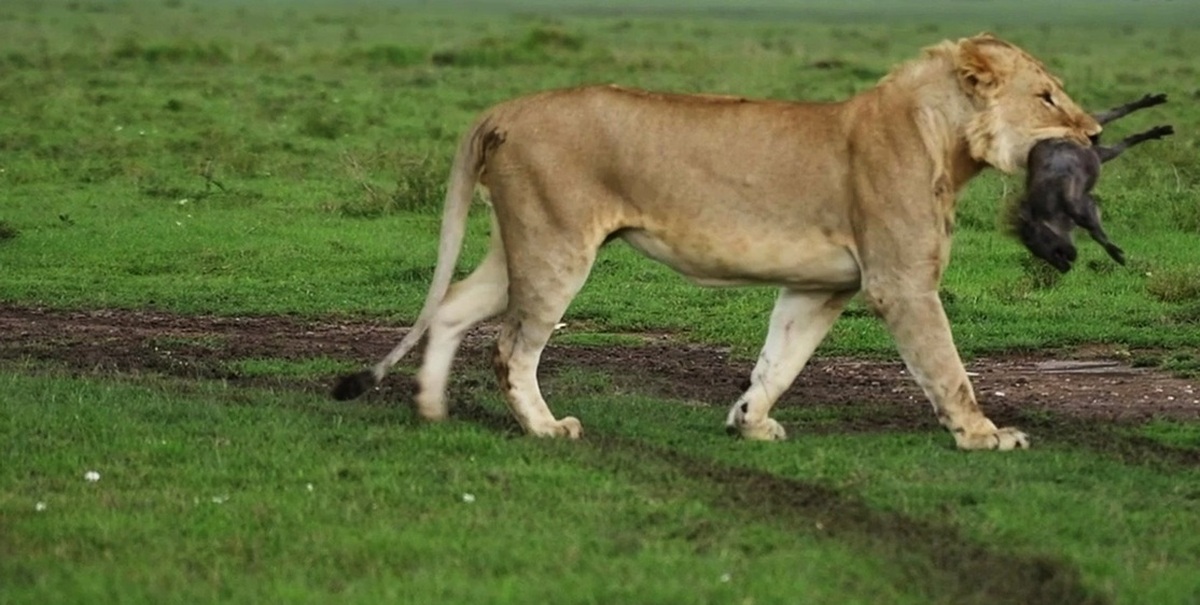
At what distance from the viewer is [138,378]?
8.97 meters

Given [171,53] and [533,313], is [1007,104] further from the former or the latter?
[171,53]

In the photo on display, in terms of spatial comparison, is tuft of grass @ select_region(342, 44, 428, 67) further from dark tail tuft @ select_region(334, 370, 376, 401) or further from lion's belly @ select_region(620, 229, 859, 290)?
lion's belly @ select_region(620, 229, 859, 290)

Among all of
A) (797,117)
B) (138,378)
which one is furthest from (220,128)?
(797,117)

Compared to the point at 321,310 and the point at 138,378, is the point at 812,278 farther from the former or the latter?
the point at 321,310

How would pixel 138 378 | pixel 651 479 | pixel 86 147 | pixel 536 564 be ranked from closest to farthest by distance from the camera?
pixel 536 564, pixel 651 479, pixel 138 378, pixel 86 147

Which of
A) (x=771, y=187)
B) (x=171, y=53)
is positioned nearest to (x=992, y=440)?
(x=771, y=187)

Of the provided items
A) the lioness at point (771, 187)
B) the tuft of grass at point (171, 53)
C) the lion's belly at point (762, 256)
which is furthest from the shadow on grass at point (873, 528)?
the tuft of grass at point (171, 53)

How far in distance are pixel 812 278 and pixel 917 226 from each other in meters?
0.42

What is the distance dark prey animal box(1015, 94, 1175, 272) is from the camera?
7555mm

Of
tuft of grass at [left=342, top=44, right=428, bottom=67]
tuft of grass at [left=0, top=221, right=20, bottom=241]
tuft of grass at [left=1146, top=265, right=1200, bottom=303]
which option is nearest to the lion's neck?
tuft of grass at [left=1146, top=265, right=1200, bottom=303]

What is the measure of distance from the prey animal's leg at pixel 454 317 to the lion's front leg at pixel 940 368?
1.36 m

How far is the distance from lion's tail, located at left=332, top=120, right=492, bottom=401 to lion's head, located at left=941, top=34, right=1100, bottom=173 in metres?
1.69

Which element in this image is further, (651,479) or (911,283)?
(911,283)

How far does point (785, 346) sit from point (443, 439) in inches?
50.8
